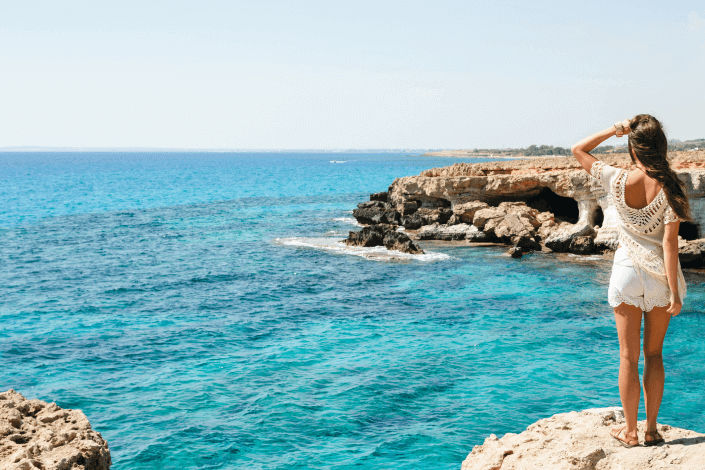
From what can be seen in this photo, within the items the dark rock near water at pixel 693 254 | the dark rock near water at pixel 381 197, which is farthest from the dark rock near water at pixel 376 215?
the dark rock near water at pixel 693 254

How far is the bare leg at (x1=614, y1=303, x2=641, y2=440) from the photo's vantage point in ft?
15.5

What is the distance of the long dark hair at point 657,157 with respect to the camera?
4.53 m

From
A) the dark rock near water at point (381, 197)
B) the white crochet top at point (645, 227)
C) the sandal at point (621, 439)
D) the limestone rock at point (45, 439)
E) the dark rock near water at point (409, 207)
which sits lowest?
the limestone rock at point (45, 439)

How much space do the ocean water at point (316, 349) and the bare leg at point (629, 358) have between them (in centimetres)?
471

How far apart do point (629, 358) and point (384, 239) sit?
22809 millimetres

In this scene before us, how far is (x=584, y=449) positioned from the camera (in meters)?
4.90

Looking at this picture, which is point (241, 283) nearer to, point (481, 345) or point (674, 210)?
point (481, 345)

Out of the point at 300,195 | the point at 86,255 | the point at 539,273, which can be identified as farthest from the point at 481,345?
the point at 300,195

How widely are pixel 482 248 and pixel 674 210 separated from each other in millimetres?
23046

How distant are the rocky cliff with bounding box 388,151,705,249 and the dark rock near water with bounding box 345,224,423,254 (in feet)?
16.8

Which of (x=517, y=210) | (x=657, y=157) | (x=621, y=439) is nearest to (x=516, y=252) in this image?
(x=517, y=210)

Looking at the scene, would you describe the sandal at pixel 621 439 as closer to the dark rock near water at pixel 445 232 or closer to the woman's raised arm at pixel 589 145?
the woman's raised arm at pixel 589 145

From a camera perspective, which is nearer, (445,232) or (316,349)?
(316,349)

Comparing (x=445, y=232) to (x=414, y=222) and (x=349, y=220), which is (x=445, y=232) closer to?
(x=414, y=222)
